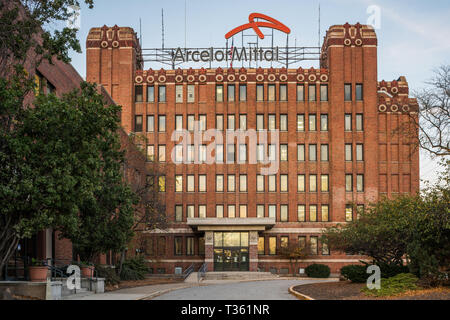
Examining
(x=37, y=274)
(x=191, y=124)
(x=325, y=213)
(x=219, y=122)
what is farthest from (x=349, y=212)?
(x=37, y=274)

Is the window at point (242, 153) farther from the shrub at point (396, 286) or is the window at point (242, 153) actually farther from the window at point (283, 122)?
the shrub at point (396, 286)

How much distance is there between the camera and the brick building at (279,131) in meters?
67.2

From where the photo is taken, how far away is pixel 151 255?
218 feet

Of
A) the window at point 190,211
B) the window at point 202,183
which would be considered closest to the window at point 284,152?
the window at point 202,183

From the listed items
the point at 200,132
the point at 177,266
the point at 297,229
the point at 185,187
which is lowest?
the point at 177,266

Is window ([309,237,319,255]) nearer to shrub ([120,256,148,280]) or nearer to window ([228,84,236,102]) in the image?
window ([228,84,236,102])

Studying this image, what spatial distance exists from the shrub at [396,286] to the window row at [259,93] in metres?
44.4

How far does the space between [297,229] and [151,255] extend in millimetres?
16899

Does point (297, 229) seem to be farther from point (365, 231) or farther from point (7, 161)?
point (7, 161)

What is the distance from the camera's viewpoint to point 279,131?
68.4 m

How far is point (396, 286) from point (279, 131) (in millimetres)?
44214

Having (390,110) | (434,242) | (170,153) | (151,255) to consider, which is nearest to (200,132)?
(170,153)

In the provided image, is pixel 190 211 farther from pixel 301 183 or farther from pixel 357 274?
pixel 357 274

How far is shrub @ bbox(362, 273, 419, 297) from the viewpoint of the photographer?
24336 millimetres
